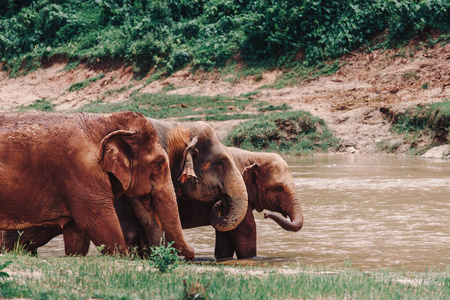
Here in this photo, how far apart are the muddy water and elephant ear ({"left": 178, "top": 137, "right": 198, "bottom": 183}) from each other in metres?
1.66

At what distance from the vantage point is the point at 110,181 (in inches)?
305

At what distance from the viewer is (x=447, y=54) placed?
31547 millimetres

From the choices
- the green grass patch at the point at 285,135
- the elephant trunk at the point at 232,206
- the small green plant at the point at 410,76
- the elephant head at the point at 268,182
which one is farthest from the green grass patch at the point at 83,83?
the elephant trunk at the point at 232,206

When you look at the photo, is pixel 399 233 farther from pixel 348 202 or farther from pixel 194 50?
pixel 194 50

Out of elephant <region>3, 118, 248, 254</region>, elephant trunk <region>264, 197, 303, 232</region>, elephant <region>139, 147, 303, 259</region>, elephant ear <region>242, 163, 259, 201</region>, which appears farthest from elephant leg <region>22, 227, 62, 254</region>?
elephant trunk <region>264, 197, 303, 232</region>

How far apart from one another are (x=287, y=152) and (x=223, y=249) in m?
17.9

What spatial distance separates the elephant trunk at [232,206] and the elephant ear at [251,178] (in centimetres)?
83

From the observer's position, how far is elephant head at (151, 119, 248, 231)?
903 cm

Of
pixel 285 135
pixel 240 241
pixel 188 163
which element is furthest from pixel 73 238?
pixel 285 135

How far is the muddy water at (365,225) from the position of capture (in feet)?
30.8

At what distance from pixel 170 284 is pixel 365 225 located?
24.8ft

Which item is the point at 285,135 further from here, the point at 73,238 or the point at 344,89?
the point at 73,238

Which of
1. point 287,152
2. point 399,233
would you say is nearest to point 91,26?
point 287,152

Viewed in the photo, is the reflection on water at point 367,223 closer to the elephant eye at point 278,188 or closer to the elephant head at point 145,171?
the elephant eye at point 278,188
